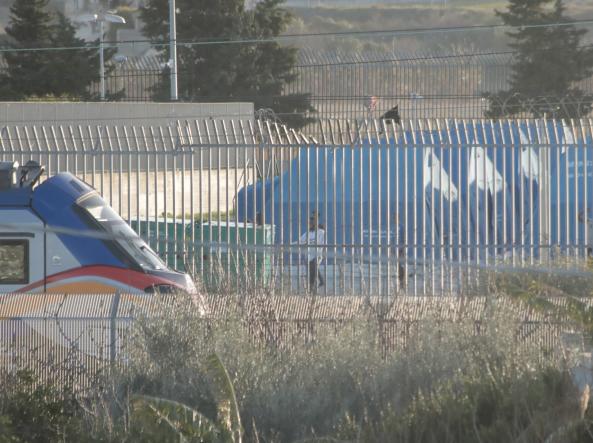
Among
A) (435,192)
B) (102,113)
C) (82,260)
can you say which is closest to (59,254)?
(82,260)

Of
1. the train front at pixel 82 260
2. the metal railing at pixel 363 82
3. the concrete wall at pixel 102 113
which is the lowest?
the train front at pixel 82 260

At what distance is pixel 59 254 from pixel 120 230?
870mm

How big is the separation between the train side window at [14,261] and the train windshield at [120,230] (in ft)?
2.79

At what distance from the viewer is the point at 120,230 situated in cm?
1352

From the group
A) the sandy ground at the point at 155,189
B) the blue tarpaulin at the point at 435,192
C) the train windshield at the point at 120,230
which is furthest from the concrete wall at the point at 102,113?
the train windshield at the point at 120,230

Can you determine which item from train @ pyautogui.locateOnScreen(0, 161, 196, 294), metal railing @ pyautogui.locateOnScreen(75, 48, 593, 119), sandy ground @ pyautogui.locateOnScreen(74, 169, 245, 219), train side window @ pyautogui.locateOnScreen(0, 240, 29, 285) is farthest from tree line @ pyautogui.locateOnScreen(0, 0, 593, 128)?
train side window @ pyautogui.locateOnScreen(0, 240, 29, 285)

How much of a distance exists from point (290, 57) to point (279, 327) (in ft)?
128

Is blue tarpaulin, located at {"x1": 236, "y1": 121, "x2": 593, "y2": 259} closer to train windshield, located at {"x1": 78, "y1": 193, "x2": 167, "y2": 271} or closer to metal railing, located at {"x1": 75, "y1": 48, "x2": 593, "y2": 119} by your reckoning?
train windshield, located at {"x1": 78, "y1": 193, "x2": 167, "y2": 271}

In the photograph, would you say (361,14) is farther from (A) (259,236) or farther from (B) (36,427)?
(B) (36,427)

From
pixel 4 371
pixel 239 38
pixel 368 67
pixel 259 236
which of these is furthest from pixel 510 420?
pixel 368 67

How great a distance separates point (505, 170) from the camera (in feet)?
50.7

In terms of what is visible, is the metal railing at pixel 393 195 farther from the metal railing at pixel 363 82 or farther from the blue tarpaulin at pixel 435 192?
the metal railing at pixel 363 82

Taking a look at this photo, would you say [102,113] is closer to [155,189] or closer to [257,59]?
[155,189]

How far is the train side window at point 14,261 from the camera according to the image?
42.0 feet
